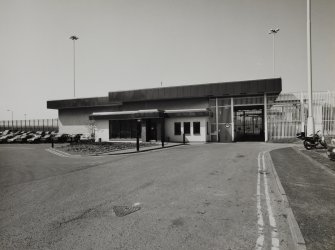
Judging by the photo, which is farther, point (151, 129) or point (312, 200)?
point (151, 129)

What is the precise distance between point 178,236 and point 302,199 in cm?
396

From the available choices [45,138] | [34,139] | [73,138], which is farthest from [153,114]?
A: [34,139]

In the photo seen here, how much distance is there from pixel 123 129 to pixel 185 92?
992 cm

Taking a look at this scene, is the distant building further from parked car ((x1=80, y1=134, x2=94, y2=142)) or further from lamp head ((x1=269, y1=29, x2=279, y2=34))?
lamp head ((x1=269, y1=29, x2=279, y2=34))

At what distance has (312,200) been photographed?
21.8 feet

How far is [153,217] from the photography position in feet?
18.6

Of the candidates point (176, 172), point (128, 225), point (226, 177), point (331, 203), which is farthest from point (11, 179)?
point (331, 203)

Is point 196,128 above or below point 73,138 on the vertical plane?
above

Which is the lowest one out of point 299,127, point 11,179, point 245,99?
point 11,179

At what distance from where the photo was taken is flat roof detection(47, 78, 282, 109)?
95.1 ft

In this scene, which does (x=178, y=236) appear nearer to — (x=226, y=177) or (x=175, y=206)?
(x=175, y=206)

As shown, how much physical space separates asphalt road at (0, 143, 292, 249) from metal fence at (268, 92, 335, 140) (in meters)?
21.4

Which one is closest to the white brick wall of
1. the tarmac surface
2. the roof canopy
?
the roof canopy

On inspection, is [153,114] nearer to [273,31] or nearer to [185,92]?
[185,92]
